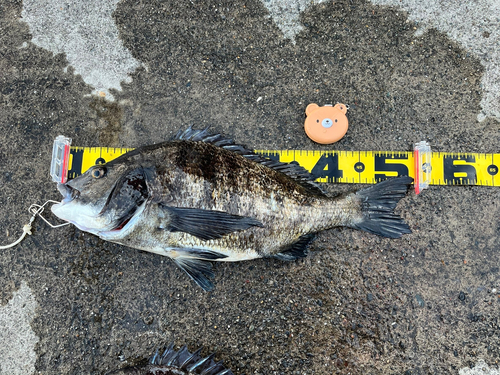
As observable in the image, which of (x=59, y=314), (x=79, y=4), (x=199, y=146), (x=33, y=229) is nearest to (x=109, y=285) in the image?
(x=59, y=314)

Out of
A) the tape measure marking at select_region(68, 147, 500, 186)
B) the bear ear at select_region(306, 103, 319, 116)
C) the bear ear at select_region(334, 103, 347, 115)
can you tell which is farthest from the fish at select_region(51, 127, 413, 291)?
the bear ear at select_region(334, 103, 347, 115)

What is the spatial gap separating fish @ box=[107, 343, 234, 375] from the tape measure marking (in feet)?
5.74

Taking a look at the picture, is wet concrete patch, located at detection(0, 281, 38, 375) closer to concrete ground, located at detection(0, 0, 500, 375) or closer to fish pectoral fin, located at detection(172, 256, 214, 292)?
concrete ground, located at detection(0, 0, 500, 375)

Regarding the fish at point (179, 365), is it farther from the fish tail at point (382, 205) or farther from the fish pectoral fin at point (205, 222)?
the fish tail at point (382, 205)

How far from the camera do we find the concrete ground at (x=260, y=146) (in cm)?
294

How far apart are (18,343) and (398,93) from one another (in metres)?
4.09

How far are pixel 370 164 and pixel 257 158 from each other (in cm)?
105

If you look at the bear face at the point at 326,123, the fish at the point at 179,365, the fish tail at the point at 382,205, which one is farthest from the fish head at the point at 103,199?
the fish tail at the point at 382,205

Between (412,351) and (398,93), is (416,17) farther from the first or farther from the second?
(412,351)

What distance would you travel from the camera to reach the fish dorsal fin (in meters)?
2.82

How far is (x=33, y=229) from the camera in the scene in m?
3.06

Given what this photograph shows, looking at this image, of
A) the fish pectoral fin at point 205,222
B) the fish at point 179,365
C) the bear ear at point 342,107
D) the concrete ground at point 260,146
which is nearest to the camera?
the fish pectoral fin at point 205,222

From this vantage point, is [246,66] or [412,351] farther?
[246,66]

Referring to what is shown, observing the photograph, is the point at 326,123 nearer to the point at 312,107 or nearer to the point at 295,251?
the point at 312,107
